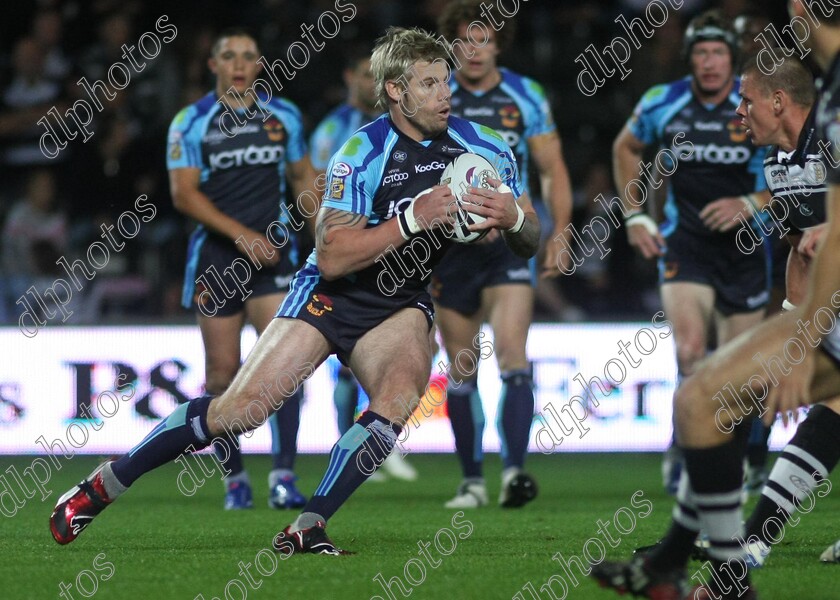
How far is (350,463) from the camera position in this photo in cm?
516

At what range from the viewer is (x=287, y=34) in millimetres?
13789

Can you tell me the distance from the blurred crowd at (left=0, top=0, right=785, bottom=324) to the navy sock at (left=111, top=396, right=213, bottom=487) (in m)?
5.22

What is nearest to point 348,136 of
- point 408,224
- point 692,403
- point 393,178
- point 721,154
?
point 721,154

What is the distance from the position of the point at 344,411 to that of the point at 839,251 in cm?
579

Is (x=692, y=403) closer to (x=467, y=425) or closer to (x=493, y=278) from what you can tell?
(x=493, y=278)

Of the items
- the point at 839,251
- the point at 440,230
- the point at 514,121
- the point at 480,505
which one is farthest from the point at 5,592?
the point at 514,121

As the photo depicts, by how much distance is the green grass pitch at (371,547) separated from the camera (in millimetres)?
4438

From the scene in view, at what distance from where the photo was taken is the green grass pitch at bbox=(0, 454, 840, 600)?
14.6ft

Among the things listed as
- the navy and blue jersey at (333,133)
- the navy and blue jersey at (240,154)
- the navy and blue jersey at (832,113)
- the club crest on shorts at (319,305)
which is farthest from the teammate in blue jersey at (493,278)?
the navy and blue jersey at (832,113)

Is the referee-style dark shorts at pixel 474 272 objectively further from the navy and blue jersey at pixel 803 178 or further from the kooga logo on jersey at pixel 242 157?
the navy and blue jersey at pixel 803 178

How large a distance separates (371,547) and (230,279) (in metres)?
2.47

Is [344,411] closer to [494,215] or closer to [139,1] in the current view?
[494,215]

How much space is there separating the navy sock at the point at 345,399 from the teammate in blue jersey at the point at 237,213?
3.91ft

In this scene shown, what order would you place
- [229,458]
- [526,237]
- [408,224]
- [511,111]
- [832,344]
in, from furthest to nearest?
[511,111], [229,458], [526,237], [408,224], [832,344]
